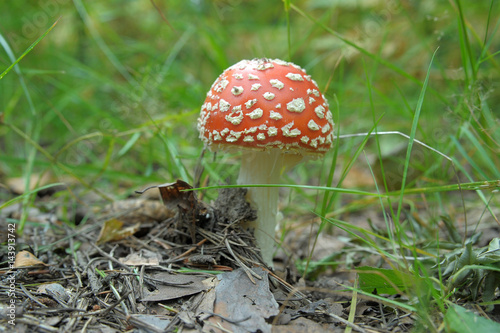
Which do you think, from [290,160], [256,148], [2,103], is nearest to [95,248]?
[256,148]

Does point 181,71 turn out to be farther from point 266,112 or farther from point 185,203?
point 266,112

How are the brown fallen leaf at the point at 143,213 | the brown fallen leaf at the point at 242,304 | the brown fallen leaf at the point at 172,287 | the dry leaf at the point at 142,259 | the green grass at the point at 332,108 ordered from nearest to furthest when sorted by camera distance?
the brown fallen leaf at the point at 242,304 → the brown fallen leaf at the point at 172,287 → the dry leaf at the point at 142,259 → the green grass at the point at 332,108 → the brown fallen leaf at the point at 143,213

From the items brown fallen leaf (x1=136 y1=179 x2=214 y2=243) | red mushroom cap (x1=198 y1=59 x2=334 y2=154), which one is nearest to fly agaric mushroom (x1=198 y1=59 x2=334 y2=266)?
red mushroom cap (x1=198 y1=59 x2=334 y2=154)

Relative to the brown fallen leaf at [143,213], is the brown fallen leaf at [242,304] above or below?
above

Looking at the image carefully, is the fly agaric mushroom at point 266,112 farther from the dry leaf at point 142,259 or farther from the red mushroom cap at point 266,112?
the dry leaf at point 142,259

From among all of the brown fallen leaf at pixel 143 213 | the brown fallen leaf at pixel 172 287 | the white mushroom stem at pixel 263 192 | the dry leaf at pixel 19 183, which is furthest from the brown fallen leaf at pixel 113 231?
the dry leaf at pixel 19 183

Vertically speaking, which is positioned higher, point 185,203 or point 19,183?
point 185,203

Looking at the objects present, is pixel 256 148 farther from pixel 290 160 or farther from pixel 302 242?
pixel 302 242

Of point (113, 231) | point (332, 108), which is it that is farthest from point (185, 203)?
point (332, 108)
